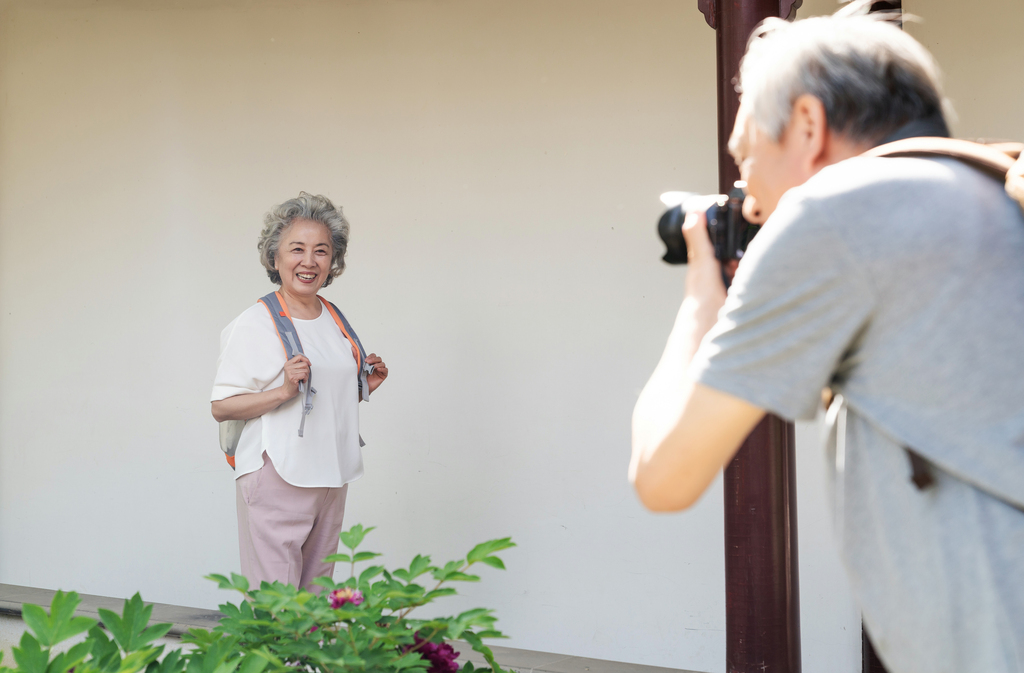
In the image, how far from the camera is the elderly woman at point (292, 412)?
2963mm

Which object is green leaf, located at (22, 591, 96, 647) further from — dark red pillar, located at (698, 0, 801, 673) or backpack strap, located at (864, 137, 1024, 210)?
dark red pillar, located at (698, 0, 801, 673)

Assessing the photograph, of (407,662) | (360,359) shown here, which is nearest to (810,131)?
(407,662)

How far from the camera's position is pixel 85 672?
104 cm

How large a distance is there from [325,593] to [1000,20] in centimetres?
302

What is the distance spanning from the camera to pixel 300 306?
10.6 ft

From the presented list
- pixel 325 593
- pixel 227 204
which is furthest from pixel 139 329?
pixel 325 593

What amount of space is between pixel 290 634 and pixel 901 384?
0.85 metres

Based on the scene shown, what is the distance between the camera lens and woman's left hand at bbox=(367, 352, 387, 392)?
326 cm

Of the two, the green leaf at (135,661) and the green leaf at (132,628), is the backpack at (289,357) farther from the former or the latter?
the green leaf at (135,661)

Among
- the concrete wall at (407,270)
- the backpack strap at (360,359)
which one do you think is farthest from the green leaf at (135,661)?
the concrete wall at (407,270)

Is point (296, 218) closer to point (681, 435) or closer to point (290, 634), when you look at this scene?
point (290, 634)

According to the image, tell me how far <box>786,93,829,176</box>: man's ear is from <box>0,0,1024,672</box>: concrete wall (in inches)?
103

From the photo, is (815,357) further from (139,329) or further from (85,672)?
(139,329)

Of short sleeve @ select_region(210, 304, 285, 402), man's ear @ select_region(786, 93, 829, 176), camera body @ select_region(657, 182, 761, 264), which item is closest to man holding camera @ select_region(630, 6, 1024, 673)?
man's ear @ select_region(786, 93, 829, 176)
